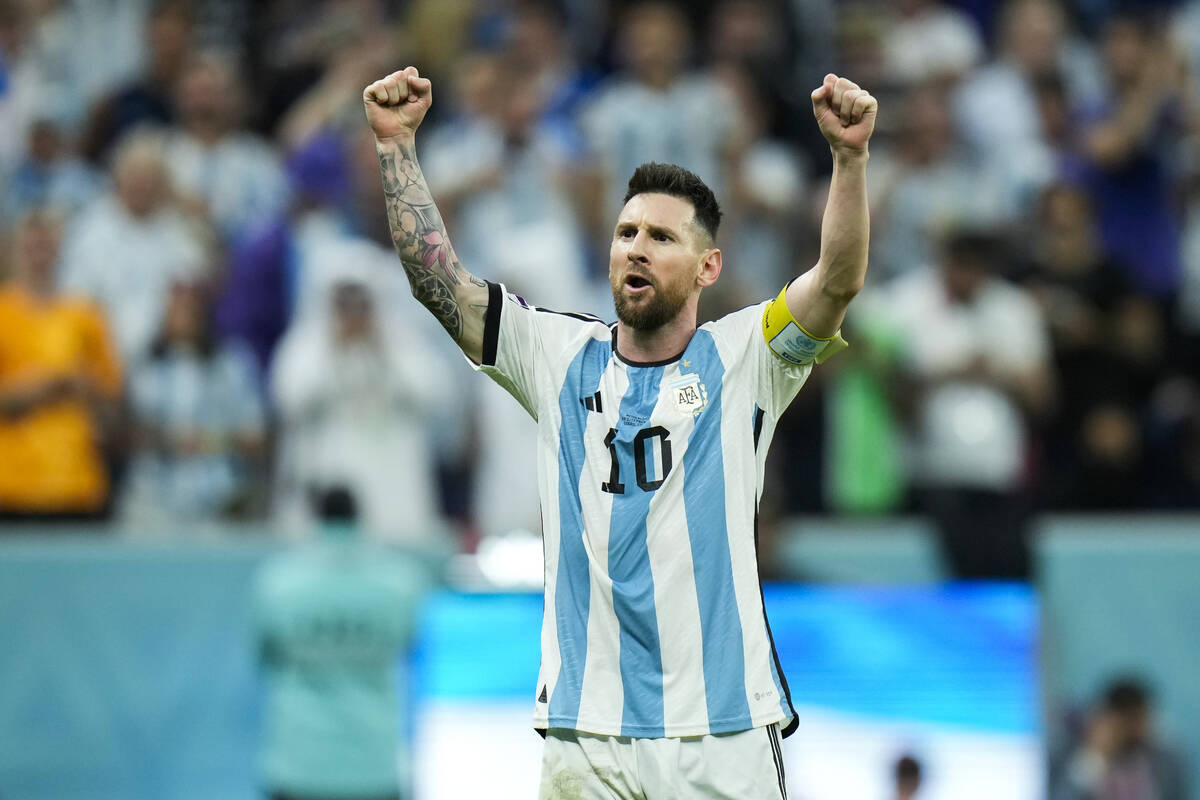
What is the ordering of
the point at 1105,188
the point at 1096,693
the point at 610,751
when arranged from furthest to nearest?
the point at 1105,188
the point at 1096,693
the point at 610,751

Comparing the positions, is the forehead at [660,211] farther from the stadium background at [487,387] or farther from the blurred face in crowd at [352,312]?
the blurred face in crowd at [352,312]

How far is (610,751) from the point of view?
15.6 feet

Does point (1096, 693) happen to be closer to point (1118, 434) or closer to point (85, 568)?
point (1118, 434)

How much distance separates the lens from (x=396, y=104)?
16.5ft

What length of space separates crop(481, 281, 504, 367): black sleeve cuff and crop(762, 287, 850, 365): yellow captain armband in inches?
29.4

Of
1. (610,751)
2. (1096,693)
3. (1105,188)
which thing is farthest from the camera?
(1105,188)

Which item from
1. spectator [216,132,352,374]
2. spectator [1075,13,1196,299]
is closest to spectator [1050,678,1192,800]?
spectator [1075,13,1196,299]

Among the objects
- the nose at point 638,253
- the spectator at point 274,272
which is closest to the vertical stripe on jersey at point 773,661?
the nose at point 638,253

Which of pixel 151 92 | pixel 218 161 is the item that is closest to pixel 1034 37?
pixel 218 161

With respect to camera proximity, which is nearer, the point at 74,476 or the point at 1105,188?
the point at 74,476

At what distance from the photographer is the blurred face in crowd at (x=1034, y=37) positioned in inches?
488

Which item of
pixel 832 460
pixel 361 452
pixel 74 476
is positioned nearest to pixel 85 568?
pixel 74 476

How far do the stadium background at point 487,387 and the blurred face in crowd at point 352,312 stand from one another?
18 mm

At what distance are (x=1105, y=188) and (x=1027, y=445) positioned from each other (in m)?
2.23
